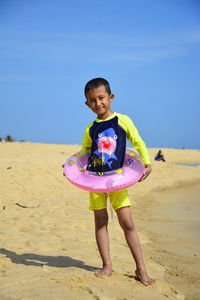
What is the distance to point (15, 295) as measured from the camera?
2.98 m

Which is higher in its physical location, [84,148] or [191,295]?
[84,148]

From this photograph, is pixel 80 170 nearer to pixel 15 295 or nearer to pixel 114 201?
pixel 114 201

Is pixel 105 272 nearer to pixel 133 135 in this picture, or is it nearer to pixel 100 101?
pixel 133 135

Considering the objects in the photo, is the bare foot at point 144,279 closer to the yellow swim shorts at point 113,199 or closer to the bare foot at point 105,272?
the bare foot at point 105,272

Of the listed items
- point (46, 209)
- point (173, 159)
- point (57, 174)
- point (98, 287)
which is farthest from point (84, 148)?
point (173, 159)

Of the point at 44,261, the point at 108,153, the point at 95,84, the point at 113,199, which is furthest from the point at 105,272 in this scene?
the point at 95,84

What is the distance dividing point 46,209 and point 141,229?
93.5 inches

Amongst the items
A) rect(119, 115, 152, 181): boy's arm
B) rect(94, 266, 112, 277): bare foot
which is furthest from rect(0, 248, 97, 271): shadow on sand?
rect(119, 115, 152, 181): boy's arm

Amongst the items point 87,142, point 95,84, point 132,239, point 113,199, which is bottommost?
point 132,239

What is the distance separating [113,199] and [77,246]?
1585 millimetres

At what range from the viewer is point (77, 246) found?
4945 millimetres

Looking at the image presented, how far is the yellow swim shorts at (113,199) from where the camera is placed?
3572 millimetres

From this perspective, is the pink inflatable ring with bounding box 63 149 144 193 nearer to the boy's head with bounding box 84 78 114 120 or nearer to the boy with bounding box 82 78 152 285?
the boy with bounding box 82 78 152 285

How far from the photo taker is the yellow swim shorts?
3572 mm
